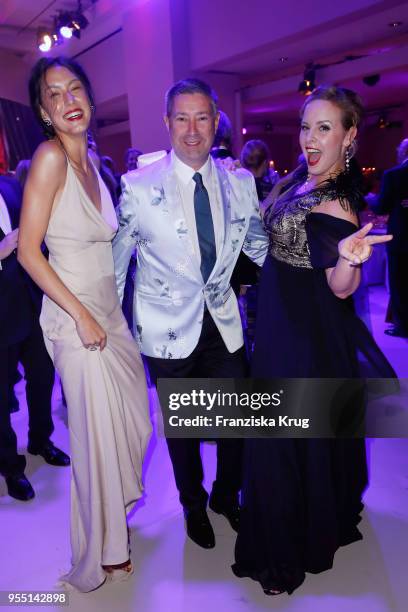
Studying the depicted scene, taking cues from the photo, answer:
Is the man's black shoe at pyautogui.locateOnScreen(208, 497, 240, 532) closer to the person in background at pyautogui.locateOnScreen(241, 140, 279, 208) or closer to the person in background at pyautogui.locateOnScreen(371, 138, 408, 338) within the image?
the person in background at pyautogui.locateOnScreen(241, 140, 279, 208)

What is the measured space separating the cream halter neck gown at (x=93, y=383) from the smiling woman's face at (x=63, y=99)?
15cm

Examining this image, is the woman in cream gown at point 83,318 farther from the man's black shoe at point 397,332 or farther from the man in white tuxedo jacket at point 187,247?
the man's black shoe at point 397,332

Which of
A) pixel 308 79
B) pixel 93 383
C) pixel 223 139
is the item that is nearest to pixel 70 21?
pixel 308 79

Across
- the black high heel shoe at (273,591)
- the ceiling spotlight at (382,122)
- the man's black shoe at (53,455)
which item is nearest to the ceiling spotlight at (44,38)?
the man's black shoe at (53,455)

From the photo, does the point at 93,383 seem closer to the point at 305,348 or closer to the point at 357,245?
the point at 305,348

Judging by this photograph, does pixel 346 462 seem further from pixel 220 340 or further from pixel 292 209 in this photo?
pixel 292 209

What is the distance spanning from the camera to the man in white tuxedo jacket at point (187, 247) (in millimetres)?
1679

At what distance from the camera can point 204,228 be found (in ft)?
5.64

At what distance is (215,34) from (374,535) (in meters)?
6.67

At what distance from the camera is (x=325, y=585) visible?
169 cm

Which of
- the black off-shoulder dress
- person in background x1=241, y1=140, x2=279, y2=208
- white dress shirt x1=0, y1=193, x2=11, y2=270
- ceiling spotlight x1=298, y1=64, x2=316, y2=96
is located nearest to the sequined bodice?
the black off-shoulder dress

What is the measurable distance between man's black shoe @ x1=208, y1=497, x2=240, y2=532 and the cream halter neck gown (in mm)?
494

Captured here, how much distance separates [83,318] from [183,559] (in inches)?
39.6

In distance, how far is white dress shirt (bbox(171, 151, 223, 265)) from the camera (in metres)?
1.70
